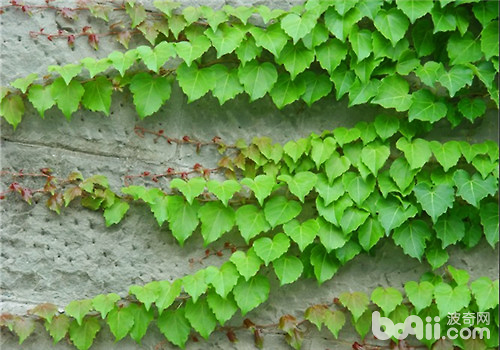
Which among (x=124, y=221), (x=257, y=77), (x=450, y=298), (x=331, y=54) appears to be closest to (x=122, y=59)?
(x=257, y=77)

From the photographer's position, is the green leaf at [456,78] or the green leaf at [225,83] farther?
the green leaf at [225,83]

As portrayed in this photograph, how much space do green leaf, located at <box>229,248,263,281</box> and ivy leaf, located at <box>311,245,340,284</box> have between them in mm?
216

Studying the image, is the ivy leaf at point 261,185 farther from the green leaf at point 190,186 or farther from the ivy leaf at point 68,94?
the ivy leaf at point 68,94

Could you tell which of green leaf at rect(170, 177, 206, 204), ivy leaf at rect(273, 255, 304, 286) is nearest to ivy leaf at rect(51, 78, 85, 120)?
green leaf at rect(170, 177, 206, 204)

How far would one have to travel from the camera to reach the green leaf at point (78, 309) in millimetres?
2199

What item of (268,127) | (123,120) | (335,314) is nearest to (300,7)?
(268,127)

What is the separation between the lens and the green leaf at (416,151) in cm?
218

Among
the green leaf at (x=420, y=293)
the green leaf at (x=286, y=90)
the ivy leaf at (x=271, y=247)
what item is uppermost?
the green leaf at (x=286, y=90)

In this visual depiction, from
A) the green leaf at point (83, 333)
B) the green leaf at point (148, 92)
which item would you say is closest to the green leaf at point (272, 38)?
the green leaf at point (148, 92)

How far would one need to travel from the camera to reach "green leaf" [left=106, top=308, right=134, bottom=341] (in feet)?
7.30

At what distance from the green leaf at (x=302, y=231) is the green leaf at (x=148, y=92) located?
0.67m

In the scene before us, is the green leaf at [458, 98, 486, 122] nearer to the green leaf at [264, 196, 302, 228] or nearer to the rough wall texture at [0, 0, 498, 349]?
the rough wall texture at [0, 0, 498, 349]

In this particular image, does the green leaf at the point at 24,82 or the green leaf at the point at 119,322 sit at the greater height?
the green leaf at the point at 24,82

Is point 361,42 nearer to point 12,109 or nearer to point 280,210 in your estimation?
point 280,210
